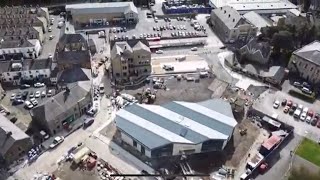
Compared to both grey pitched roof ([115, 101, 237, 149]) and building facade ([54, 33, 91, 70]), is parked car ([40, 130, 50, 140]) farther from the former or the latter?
building facade ([54, 33, 91, 70])

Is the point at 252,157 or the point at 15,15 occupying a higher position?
the point at 15,15

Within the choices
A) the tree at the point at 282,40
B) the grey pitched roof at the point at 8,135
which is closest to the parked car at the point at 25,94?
the grey pitched roof at the point at 8,135

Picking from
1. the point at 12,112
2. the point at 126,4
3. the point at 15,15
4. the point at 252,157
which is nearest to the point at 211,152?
the point at 252,157

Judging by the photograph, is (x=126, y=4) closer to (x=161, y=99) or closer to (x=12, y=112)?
(x=161, y=99)

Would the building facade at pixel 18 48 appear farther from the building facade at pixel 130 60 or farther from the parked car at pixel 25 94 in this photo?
the building facade at pixel 130 60

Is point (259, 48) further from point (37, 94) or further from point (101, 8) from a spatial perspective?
point (37, 94)
